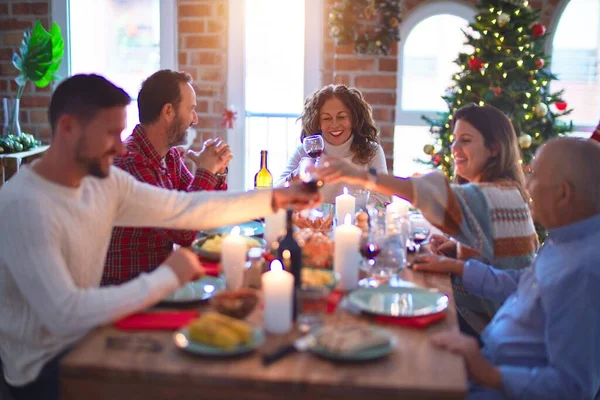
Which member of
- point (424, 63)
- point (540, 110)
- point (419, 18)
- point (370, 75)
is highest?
point (419, 18)

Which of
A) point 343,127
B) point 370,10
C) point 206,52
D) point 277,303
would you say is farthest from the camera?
point 206,52

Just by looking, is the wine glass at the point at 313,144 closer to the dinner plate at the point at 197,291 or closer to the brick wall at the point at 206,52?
the dinner plate at the point at 197,291

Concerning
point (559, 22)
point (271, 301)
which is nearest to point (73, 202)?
point (271, 301)

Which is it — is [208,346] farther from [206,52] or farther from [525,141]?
[206,52]

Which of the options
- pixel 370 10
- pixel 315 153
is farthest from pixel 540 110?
pixel 315 153

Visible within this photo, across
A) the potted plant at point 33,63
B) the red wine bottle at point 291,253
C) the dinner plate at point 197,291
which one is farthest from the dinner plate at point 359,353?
the potted plant at point 33,63

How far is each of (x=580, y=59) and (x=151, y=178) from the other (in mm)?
4119

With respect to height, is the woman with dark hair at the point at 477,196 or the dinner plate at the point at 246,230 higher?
the woman with dark hair at the point at 477,196

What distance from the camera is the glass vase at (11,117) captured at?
4723mm

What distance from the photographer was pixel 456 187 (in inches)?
88.4

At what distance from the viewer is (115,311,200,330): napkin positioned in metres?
1.59

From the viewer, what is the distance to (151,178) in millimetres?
2662

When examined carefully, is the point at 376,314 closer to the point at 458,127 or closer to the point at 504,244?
the point at 504,244

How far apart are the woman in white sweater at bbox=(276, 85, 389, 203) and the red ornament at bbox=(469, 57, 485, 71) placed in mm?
1092
